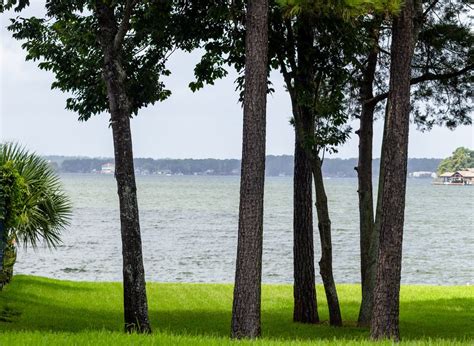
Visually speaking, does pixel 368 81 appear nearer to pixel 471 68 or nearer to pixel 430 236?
pixel 471 68

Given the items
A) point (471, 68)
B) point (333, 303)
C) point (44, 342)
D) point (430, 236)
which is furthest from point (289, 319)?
point (430, 236)

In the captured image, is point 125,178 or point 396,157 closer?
point 396,157

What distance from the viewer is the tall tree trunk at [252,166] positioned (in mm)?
13891

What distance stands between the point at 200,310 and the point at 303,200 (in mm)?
4299

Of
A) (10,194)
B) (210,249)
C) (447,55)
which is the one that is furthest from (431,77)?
(210,249)

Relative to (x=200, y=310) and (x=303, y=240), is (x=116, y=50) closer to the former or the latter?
(x=303, y=240)

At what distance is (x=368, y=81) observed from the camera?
803 inches

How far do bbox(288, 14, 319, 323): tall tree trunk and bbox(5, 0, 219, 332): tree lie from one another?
6.34 ft

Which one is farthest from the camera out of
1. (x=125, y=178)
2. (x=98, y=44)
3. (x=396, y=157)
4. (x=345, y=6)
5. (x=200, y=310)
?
(x=200, y=310)

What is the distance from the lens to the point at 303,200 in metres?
19.4

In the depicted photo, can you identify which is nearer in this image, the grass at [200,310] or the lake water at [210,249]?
the grass at [200,310]

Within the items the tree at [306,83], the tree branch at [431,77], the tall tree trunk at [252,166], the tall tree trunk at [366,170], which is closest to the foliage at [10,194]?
the tree at [306,83]

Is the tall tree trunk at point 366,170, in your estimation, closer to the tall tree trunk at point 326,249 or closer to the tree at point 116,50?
the tall tree trunk at point 326,249

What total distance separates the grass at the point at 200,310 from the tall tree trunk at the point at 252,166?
0.81 metres
